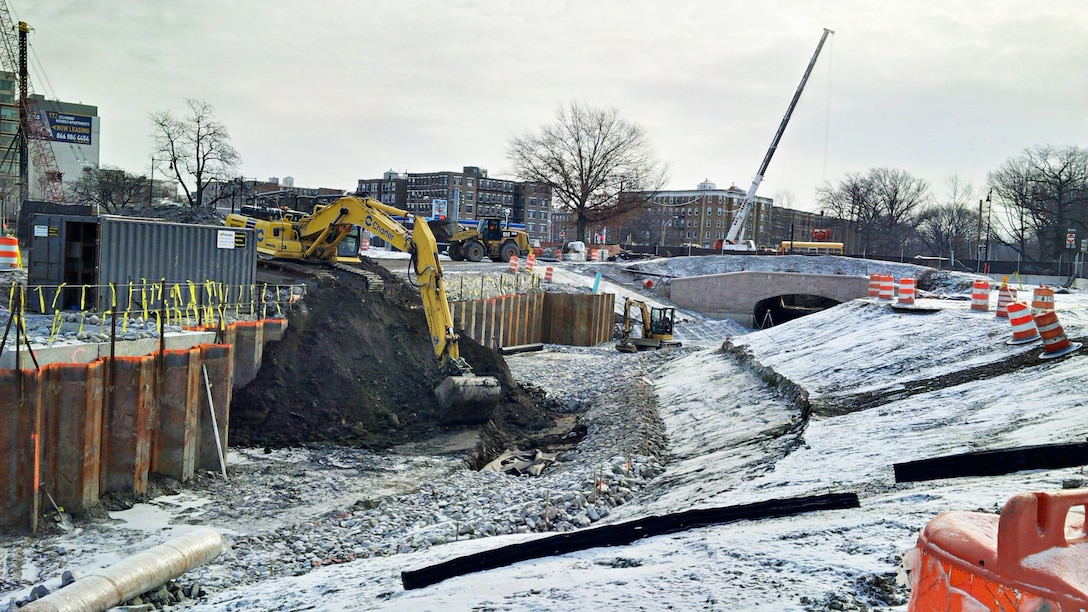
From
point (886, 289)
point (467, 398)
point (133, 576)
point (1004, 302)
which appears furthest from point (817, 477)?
point (886, 289)

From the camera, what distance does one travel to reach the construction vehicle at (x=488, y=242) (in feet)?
124

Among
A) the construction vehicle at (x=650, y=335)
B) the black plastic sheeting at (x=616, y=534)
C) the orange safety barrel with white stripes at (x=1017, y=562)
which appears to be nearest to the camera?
the orange safety barrel with white stripes at (x=1017, y=562)

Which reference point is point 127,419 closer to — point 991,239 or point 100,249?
point 100,249

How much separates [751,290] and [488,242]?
→ 1289 cm

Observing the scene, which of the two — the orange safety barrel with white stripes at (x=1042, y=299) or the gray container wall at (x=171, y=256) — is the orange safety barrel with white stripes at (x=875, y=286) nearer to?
the orange safety barrel with white stripes at (x=1042, y=299)

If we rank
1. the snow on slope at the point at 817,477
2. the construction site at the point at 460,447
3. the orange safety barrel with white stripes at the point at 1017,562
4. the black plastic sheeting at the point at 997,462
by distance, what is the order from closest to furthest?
the orange safety barrel with white stripes at the point at 1017,562 < the snow on slope at the point at 817,477 < the construction site at the point at 460,447 < the black plastic sheeting at the point at 997,462

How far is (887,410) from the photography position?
1188cm

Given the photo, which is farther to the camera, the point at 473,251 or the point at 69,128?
the point at 69,128

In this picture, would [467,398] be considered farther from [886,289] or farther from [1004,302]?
[886,289]

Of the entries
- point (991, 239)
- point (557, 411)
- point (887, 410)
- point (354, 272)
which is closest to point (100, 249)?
point (354, 272)

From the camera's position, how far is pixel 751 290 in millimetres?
39250

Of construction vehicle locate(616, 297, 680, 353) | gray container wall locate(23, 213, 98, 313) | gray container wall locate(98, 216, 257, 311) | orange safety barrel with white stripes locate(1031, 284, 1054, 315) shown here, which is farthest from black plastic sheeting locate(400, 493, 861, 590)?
construction vehicle locate(616, 297, 680, 353)

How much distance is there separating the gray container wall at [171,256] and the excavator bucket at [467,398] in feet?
15.1

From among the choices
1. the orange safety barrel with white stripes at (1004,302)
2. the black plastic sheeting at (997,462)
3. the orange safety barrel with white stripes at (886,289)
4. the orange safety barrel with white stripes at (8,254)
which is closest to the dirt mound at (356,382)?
the orange safety barrel with white stripes at (8,254)
